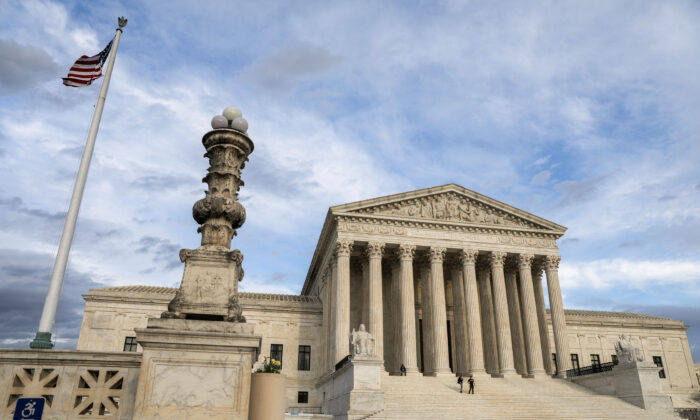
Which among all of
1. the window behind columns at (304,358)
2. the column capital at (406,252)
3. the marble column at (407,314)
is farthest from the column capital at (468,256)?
the window behind columns at (304,358)

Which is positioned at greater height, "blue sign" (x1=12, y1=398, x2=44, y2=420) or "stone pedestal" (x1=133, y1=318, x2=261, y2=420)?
"stone pedestal" (x1=133, y1=318, x2=261, y2=420)

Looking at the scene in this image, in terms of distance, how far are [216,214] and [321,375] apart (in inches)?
1305

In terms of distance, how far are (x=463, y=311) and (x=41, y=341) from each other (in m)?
34.1

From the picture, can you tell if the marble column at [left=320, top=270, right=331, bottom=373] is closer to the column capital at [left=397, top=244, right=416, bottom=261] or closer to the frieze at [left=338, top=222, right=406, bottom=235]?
the frieze at [left=338, top=222, right=406, bottom=235]

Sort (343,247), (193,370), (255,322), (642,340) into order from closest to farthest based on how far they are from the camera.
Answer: (193,370)
(343,247)
(255,322)
(642,340)

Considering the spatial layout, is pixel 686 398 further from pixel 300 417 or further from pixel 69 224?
pixel 69 224

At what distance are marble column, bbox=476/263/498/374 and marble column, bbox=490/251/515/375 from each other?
0.78m

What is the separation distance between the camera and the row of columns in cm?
3403

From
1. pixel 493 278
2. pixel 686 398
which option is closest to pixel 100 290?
pixel 493 278

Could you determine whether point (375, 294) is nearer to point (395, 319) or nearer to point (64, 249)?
point (395, 319)

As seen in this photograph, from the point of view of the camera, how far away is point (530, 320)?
37219 mm

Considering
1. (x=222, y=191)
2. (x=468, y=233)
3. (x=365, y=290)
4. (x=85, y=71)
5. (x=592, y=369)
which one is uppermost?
(x=468, y=233)

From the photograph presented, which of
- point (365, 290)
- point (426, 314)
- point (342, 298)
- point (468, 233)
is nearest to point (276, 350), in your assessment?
point (365, 290)

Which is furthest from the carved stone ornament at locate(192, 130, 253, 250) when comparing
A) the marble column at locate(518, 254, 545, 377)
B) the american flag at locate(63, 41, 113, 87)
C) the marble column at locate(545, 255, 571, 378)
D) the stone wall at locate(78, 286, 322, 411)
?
the marble column at locate(545, 255, 571, 378)
